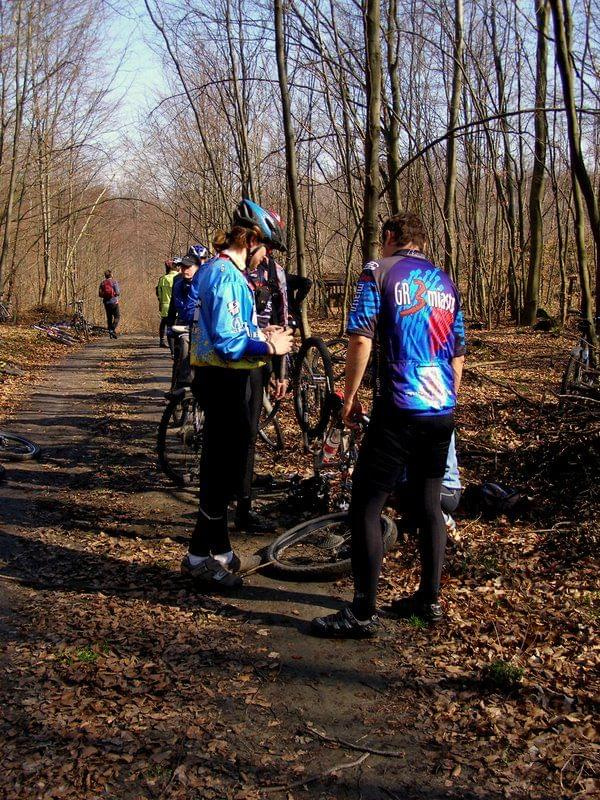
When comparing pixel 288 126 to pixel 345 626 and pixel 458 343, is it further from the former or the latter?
pixel 345 626

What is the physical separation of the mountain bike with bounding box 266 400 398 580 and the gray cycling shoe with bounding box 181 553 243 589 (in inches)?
14.6

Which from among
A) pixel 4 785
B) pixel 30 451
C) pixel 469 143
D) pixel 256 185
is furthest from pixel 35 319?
pixel 4 785

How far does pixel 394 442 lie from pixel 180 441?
3300mm

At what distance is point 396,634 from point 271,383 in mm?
3855

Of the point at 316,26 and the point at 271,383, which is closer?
the point at 271,383

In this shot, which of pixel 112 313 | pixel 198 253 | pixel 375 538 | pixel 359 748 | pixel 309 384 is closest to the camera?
pixel 359 748

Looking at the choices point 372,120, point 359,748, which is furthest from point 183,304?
point 359,748

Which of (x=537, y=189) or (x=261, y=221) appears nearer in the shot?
(x=261, y=221)

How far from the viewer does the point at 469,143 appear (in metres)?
20.6

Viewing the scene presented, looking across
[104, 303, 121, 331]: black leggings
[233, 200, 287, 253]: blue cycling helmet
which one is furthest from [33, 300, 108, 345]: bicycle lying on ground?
[233, 200, 287, 253]: blue cycling helmet

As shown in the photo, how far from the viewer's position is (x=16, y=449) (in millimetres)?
7191

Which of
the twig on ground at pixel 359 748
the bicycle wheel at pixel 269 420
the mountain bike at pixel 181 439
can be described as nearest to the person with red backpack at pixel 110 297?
the bicycle wheel at pixel 269 420

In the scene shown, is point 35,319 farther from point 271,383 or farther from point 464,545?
point 464,545

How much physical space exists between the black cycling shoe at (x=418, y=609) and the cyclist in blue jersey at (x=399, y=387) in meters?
0.30
